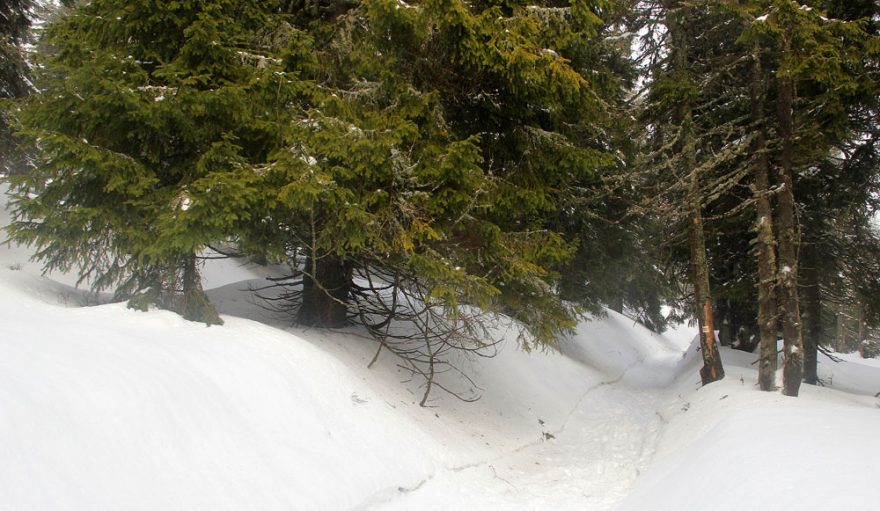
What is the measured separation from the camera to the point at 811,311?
39.2ft

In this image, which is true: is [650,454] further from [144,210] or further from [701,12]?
[701,12]

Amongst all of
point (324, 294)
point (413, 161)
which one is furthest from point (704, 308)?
point (324, 294)

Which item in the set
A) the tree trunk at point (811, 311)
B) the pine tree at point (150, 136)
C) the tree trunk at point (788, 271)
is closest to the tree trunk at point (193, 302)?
the pine tree at point (150, 136)

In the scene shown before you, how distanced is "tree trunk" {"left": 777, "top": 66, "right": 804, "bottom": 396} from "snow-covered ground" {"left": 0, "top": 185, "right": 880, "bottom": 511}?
20.7 inches

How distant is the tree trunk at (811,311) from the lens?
38.9 ft

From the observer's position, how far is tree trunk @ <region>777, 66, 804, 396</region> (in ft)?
28.9

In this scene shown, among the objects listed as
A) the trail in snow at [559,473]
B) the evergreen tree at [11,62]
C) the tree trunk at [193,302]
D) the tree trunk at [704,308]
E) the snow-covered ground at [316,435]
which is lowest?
the trail in snow at [559,473]

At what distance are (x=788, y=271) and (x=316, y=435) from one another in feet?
24.9

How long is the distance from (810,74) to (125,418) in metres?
9.77

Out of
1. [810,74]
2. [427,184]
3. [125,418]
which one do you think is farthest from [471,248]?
[810,74]

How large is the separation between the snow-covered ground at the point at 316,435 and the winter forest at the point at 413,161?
11cm

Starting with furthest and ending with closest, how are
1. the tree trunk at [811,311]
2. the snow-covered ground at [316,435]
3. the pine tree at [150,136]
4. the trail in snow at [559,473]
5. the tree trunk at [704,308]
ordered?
the tree trunk at [811,311] < the tree trunk at [704,308] < the pine tree at [150,136] < the trail in snow at [559,473] < the snow-covered ground at [316,435]

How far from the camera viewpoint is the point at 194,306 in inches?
288

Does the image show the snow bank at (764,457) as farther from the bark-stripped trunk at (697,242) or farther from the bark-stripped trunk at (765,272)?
the bark-stripped trunk at (697,242)
